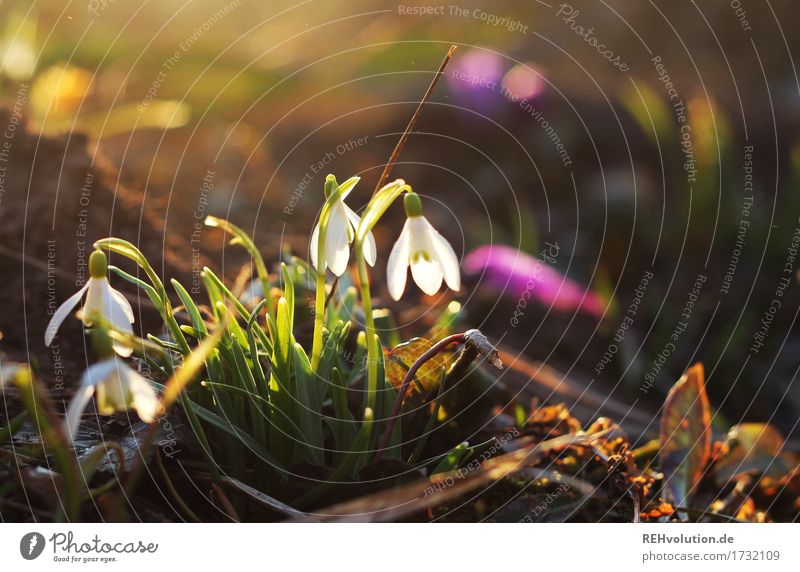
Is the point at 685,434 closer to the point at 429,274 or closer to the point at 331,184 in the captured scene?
the point at 429,274

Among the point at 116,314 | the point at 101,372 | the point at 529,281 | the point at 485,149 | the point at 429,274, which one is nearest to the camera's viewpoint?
the point at 101,372

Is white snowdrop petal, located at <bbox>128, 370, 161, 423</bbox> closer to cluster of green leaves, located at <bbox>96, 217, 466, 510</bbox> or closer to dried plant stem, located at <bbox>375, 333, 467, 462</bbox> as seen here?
cluster of green leaves, located at <bbox>96, 217, 466, 510</bbox>

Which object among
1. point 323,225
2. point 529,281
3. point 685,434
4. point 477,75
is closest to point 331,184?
point 323,225

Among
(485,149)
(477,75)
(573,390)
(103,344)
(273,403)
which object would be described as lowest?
(573,390)

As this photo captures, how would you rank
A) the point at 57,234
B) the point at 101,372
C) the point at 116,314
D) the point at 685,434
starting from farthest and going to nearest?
the point at 57,234
the point at 685,434
the point at 116,314
the point at 101,372

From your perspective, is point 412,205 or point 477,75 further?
point 477,75

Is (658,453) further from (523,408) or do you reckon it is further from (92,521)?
(92,521)

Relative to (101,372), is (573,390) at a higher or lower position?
lower

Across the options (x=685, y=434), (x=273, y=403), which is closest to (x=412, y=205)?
(x=273, y=403)
